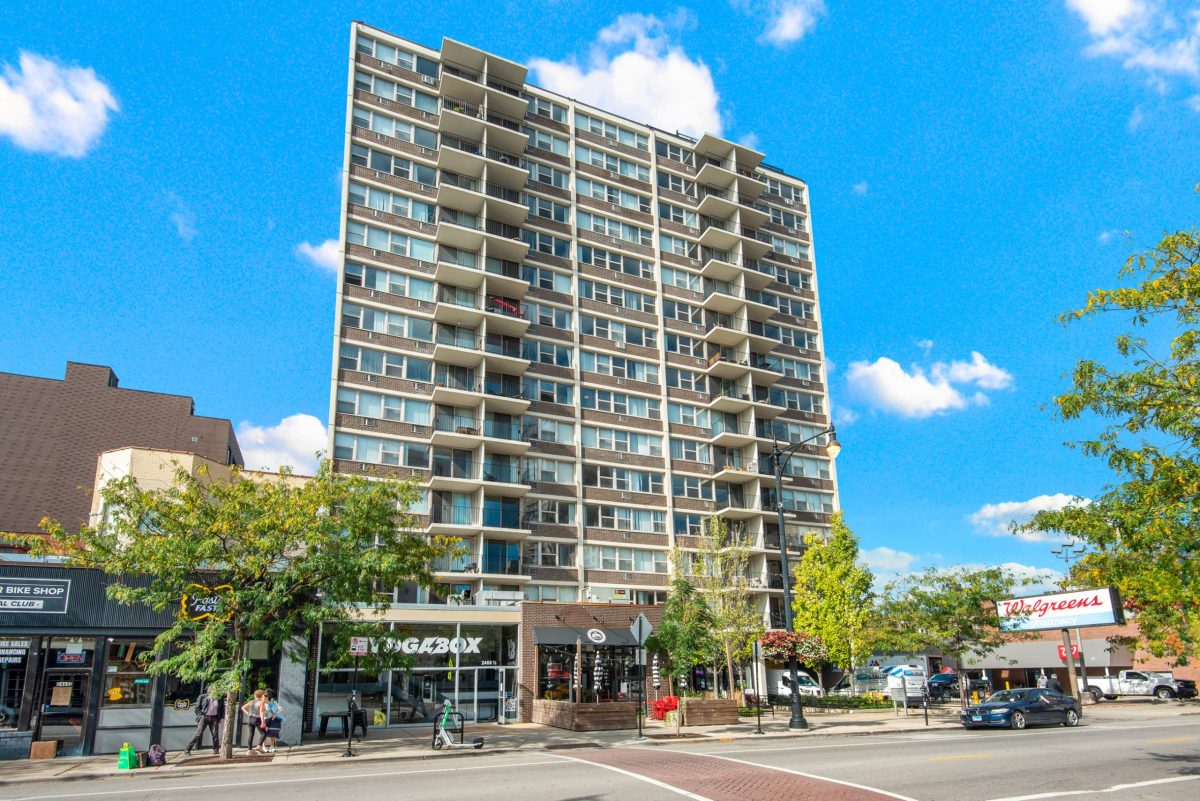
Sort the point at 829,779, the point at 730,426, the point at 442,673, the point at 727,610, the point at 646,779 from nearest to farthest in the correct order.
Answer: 1. the point at 829,779
2. the point at 646,779
3. the point at 442,673
4. the point at 727,610
5. the point at 730,426

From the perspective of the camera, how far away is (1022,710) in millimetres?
26641

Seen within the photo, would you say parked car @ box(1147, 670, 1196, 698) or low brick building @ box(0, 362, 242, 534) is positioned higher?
low brick building @ box(0, 362, 242, 534)

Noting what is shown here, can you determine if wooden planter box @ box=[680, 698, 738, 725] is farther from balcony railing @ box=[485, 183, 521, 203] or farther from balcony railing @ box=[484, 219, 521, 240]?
balcony railing @ box=[485, 183, 521, 203]

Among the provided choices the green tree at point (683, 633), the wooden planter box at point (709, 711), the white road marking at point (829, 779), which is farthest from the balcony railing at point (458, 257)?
the white road marking at point (829, 779)

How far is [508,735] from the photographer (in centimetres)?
2622

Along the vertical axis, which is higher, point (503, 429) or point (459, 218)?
point (459, 218)

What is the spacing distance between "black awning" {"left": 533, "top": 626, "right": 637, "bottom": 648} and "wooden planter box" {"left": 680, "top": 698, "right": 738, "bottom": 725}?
16.6 ft

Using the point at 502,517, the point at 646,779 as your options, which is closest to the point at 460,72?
the point at 502,517

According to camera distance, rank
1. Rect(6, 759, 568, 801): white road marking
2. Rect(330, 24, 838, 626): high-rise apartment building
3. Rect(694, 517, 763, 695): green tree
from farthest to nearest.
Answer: Rect(330, 24, 838, 626): high-rise apartment building, Rect(694, 517, 763, 695): green tree, Rect(6, 759, 568, 801): white road marking

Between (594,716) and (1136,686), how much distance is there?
37.1m

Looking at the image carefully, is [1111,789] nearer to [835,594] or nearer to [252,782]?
[252,782]

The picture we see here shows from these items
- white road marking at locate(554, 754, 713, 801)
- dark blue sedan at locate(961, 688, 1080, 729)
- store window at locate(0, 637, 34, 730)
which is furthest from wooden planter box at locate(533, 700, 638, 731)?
store window at locate(0, 637, 34, 730)

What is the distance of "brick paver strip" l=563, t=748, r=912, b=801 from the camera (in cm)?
1295

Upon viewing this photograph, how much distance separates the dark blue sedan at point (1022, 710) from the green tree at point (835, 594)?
1457 centimetres
